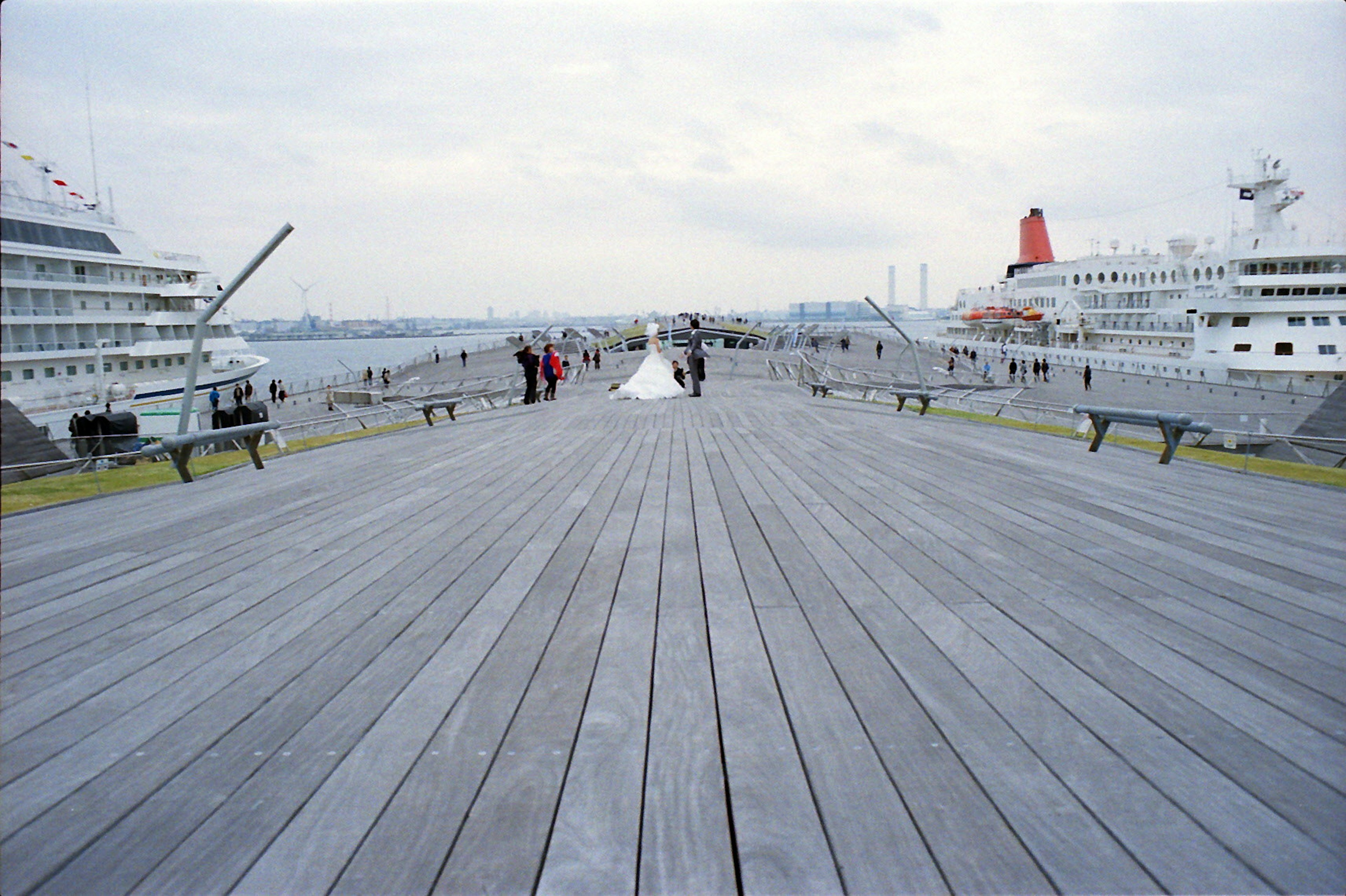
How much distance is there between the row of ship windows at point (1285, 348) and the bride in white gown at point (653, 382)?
3460cm

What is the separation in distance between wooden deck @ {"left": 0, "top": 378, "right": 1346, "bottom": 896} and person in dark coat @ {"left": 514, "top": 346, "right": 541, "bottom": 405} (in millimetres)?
11228

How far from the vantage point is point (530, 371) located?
54.7 ft

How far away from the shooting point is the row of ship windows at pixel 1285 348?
36.8 meters

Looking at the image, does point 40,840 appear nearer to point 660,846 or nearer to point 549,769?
point 549,769

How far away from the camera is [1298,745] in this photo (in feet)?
7.80

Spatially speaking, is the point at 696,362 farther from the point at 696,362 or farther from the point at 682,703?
the point at 682,703

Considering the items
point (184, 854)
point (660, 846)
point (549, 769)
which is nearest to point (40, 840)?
point (184, 854)

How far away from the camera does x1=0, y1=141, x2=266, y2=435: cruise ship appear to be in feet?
99.6

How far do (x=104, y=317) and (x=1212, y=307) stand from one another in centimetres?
5498

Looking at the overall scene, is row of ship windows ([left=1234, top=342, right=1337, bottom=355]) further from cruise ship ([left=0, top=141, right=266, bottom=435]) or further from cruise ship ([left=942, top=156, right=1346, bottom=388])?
cruise ship ([left=0, top=141, right=266, bottom=435])

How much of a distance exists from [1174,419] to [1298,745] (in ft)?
20.0

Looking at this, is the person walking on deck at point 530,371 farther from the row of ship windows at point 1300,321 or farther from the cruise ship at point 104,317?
the row of ship windows at point 1300,321

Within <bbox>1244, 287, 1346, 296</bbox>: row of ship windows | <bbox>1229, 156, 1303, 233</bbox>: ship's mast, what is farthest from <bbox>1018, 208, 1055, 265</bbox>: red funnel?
<bbox>1244, 287, 1346, 296</bbox>: row of ship windows

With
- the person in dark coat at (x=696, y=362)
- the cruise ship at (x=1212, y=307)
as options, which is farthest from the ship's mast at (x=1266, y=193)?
the person in dark coat at (x=696, y=362)
